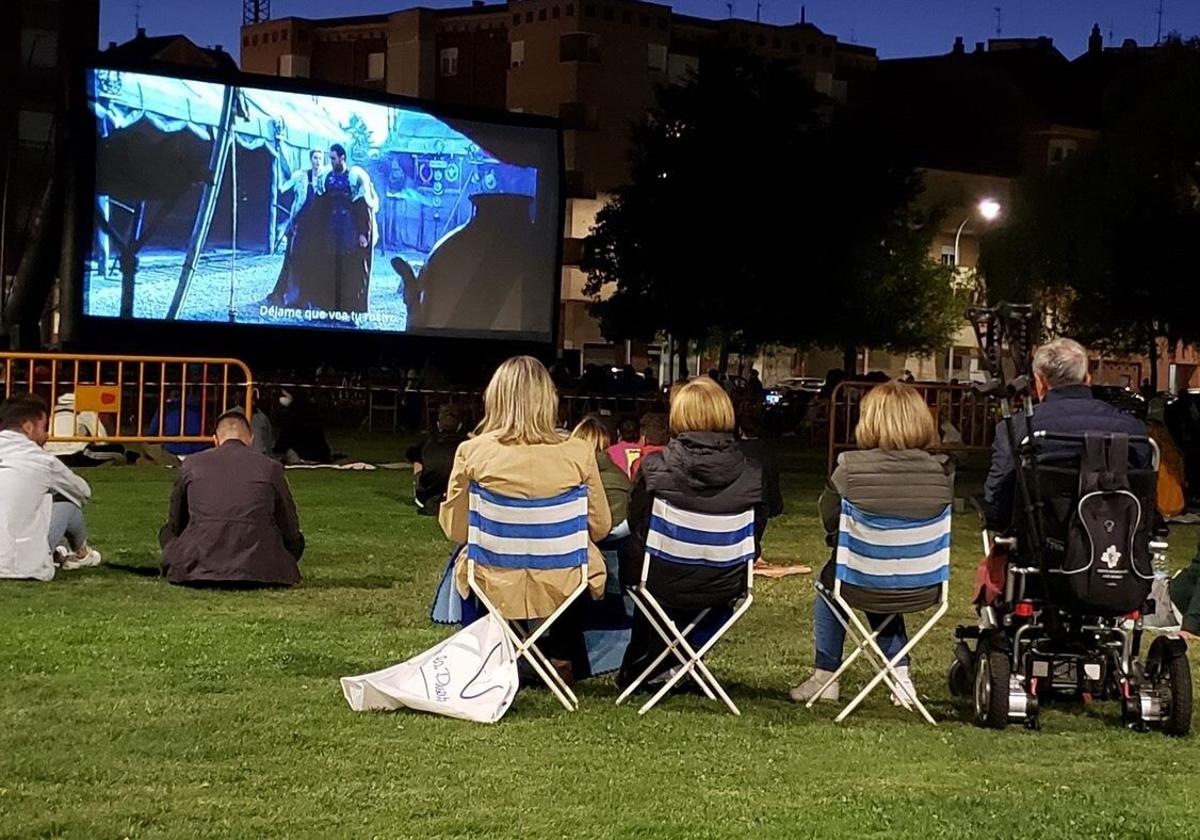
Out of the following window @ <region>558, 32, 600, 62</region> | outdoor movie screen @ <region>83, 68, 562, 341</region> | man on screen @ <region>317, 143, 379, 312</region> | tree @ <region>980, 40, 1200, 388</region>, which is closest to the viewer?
outdoor movie screen @ <region>83, 68, 562, 341</region>

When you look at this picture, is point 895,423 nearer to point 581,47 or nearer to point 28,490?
point 28,490

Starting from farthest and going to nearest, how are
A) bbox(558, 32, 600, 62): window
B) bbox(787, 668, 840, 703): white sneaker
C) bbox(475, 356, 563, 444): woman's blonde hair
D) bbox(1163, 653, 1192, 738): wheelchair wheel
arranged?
1. bbox(558, 32, 600, 62): window
2. bbox(787, 668, 840, 703): white sneaker
3. bbox(475, 356, 563, 444): woman's blonde hair
4. bbox(1163, 653, 1192, 738): wheelchair wheel

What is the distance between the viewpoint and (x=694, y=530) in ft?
26.3

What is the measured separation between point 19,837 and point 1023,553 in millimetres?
4202

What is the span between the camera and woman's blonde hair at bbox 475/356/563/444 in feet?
26.6

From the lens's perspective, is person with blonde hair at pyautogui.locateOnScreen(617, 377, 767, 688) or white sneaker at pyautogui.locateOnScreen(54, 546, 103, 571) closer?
person with blonde hair at pyautogui.locateOnScreen(617, 377, 767, 688)

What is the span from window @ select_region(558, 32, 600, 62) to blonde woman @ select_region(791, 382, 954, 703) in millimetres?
60128

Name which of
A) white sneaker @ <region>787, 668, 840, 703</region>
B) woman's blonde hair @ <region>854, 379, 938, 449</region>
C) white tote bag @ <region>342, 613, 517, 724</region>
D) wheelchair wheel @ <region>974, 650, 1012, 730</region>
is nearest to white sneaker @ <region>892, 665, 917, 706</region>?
white sneaker @ <region>787, 668, 840, 703</region>

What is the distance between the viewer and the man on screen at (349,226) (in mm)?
27469

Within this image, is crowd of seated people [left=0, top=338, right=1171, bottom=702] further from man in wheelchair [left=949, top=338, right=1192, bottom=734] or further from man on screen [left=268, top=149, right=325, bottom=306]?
man on screen [left=268, top=149, right=325, bottom=306]

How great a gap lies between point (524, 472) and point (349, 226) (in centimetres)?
2014

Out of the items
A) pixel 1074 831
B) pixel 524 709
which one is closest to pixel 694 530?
pixel 524 709

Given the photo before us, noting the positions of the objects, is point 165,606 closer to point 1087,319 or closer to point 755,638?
point 755,638

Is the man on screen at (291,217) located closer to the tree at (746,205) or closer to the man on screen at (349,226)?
the man on screen at (349,226)
